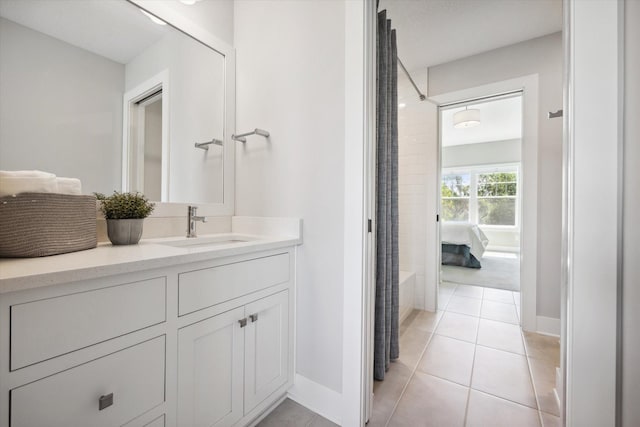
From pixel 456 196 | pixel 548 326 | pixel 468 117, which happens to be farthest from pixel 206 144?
pixel 456 196

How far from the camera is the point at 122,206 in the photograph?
116 centimetres

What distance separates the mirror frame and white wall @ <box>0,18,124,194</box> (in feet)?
1.23

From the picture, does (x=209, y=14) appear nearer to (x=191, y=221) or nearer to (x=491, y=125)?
(x=191, y=221)

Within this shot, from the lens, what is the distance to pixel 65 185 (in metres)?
0.97

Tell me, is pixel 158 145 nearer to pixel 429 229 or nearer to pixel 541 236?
pixel 429 229

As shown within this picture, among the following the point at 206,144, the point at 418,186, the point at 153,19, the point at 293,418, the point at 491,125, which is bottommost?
the point at 293,418

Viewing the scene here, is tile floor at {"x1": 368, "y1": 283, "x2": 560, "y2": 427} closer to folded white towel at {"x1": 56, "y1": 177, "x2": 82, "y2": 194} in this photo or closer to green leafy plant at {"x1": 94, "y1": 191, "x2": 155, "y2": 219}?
green leafy plant at {"x1": 94, "y1": 191, "x2": 155, "y2": 219}

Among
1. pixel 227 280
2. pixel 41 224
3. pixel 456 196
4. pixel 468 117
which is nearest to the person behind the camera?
pixel 41 224

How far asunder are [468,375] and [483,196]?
20.0 ft

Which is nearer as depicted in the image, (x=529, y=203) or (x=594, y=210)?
(x=594, y=210)

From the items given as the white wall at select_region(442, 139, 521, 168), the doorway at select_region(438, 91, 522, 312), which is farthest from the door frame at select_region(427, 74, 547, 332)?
the white wall at select_region(442, 139, 521, 168)

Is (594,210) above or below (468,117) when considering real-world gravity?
below

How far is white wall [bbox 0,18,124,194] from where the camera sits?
1.04 m

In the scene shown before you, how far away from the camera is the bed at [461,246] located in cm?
463
